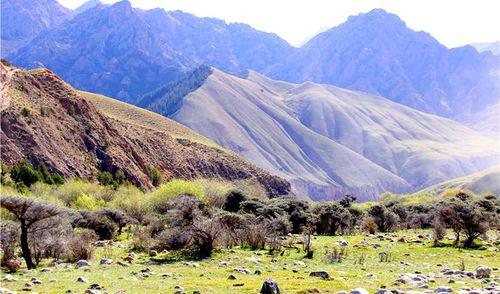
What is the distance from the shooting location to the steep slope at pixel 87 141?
102688 millimetres

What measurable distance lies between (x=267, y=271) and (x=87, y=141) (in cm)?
A: 10464

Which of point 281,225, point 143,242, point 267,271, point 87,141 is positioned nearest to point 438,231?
point 281,225

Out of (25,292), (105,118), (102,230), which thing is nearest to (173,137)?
(105,118)

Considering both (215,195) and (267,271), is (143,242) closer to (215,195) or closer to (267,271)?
(267,271)

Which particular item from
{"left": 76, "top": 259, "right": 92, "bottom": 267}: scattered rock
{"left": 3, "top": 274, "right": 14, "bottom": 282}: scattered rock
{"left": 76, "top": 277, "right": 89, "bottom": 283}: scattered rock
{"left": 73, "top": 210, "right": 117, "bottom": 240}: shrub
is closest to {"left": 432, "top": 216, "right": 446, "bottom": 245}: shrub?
{"left": 76, "top": 259, "right": 92, "bottom": 267}: scattered rock

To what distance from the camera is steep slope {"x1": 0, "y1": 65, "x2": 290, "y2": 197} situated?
103 meters

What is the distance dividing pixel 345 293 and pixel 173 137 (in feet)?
521

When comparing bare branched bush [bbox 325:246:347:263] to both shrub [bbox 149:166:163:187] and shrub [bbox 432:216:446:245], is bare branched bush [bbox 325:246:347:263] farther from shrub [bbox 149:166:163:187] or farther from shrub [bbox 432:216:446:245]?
shrub [bbox 149:166:163:187]

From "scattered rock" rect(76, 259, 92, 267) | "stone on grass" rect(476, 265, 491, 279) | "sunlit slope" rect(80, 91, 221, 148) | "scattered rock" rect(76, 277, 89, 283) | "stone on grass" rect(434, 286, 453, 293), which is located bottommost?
"scattered rock" rect(76, 259, 92, 267)

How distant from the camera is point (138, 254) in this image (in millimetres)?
31891

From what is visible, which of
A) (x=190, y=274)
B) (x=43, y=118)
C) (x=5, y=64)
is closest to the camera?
(x=190, y=274)

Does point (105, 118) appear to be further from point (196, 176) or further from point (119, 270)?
point (119, 270)

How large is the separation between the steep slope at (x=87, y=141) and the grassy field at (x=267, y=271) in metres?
76.5

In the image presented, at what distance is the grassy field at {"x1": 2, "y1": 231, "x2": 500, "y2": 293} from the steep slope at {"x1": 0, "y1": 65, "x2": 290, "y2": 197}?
251 ft
